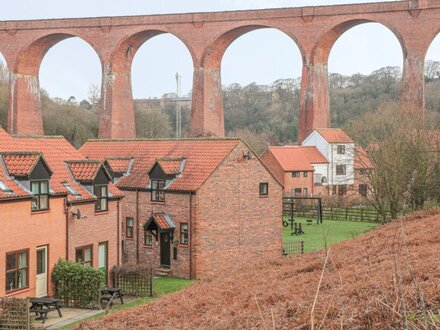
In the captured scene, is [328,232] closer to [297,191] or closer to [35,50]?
[297,191]

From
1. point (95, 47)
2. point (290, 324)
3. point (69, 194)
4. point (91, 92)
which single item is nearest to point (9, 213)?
point (69, 194)

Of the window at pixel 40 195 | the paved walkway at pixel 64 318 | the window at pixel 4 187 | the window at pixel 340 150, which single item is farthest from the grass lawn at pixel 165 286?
the window at pixel 340 150

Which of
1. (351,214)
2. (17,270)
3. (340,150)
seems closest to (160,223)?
(17,270)

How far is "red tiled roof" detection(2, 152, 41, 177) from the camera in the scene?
16016 millimetres

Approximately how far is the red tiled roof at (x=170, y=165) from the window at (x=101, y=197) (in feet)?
11.1

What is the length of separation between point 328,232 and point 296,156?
1642 cm

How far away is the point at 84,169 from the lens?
18.9 metres

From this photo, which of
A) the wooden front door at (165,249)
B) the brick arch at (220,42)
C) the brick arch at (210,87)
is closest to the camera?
the wooden front door at (165,249)

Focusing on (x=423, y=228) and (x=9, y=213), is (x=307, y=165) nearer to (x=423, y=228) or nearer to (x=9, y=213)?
(x=9, y=213)

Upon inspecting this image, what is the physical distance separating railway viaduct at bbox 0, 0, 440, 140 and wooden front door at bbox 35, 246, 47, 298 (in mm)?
25669

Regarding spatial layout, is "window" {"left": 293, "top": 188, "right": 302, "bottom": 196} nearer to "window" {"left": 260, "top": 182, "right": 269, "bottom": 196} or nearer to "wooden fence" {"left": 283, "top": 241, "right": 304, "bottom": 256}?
"wooden fence" {"left": 283, "top": 241, "right": 304, "bottom": 256}

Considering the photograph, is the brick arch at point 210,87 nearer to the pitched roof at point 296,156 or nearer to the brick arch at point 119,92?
the brick arch at point 119,92

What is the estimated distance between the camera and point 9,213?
15336mm

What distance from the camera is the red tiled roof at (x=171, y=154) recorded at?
21766mm
